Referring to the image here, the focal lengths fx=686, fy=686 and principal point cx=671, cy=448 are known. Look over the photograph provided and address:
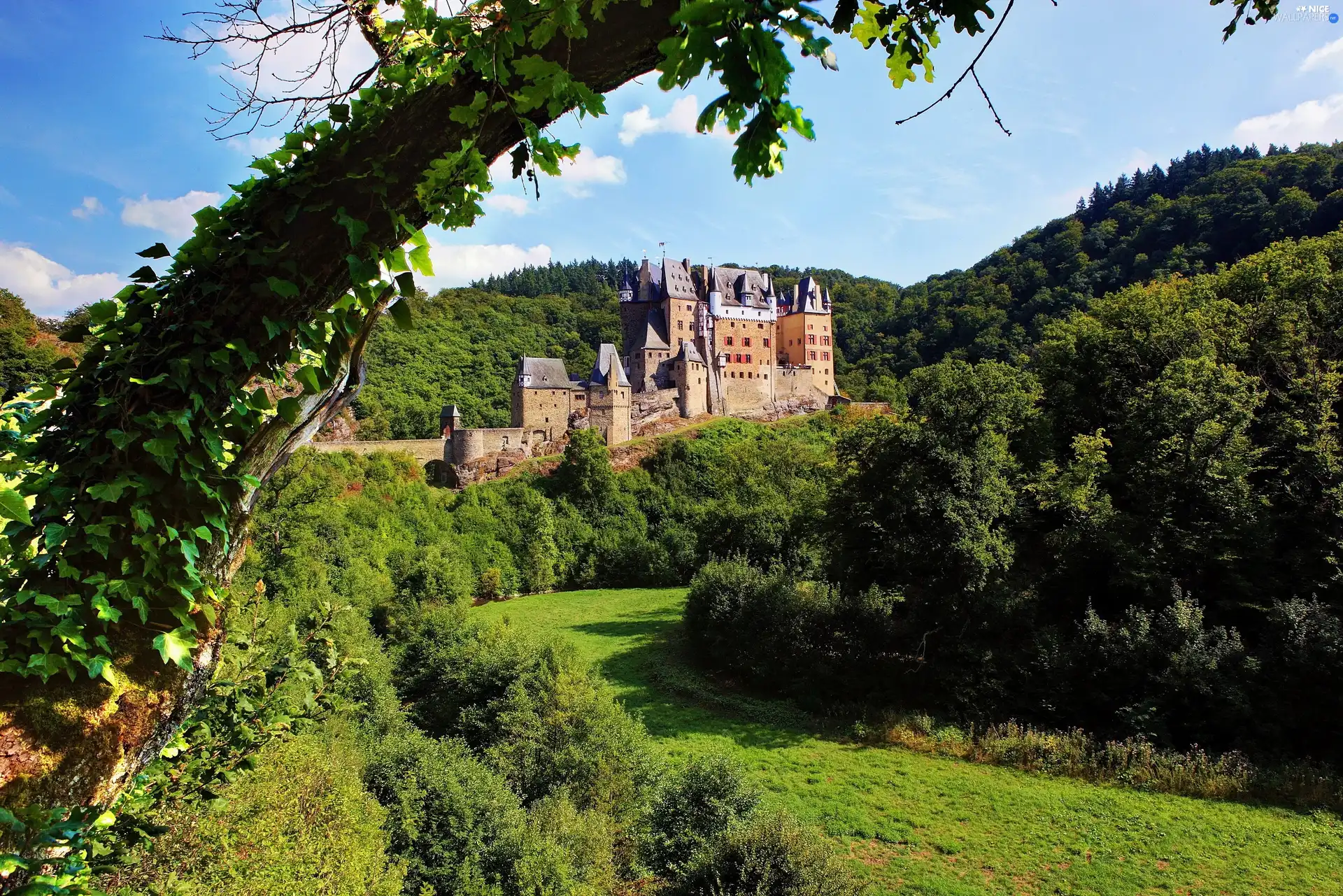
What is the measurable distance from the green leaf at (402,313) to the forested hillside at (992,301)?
4166cm

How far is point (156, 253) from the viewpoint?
6.28 ft

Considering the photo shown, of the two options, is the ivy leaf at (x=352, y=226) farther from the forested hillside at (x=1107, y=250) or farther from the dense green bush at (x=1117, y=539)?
the forested hillside at (x=1107, y=250)

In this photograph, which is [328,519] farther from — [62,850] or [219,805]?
[62,850]

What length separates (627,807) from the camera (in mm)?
11922

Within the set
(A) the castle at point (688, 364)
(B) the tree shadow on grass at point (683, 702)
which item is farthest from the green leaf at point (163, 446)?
(A) the castle at point (688, 364)

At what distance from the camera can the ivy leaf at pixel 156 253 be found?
1.91 metres

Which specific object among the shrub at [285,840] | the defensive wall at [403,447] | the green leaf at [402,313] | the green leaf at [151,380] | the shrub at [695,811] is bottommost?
the shrub at [695,811]

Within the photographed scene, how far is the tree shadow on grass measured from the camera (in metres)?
17.2

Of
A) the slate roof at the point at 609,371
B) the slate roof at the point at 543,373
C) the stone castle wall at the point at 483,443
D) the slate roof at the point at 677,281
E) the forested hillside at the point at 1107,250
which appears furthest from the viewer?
the slate roof at the point at 677,281

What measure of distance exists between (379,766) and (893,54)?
12156 mm

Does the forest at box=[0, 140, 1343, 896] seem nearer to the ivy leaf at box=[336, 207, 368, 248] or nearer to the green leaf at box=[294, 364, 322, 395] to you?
the green leaf at box=[294, 364, 322, 395]

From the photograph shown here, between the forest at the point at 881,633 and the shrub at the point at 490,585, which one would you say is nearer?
the forest at the point at 881,633

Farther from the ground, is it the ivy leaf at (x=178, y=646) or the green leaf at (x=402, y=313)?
the green leaf at (x=402, y=313)

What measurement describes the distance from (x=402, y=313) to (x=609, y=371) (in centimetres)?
3840
